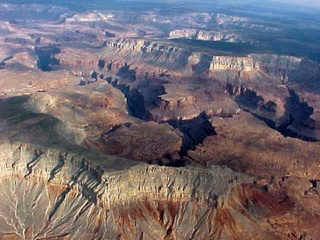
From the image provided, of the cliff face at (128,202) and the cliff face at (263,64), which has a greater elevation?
the cliff face at (128,202)

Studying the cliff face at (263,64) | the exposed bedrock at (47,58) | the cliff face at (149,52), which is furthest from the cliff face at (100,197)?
the cliff face at (149,52)

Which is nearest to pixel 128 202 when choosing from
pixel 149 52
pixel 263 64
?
pixel 149 52

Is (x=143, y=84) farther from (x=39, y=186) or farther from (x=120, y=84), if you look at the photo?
(x=39, y=186)

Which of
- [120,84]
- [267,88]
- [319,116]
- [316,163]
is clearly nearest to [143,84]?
[120,84]

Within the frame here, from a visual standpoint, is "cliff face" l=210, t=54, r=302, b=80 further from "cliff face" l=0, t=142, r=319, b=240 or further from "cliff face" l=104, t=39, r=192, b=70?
"cliff face" l=0, t=142, r=319, b=240

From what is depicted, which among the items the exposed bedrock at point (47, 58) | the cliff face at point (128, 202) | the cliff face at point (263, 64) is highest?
the cliff face at point (128, 202)

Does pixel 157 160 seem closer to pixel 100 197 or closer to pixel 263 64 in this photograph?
pixel 100 197

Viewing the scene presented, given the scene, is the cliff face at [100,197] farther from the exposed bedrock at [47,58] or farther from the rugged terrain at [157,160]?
the exposed bedrock at [47,58]

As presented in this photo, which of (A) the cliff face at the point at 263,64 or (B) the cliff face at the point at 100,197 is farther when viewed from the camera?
(A) the cliff face at the point at 263,64

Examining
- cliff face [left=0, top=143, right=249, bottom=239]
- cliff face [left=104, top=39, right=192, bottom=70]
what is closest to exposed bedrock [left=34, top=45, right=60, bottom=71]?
cliff face [left=104, top=39, right=192, bottom=70]

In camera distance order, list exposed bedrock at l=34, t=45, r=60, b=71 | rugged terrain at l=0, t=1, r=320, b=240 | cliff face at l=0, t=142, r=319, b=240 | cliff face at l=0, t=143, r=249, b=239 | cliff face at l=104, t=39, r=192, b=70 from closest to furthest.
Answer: cliff face at l=0, t=143, r=249, b=239, cliff face at l=0, t=142, r=319, b=240, rugged terrain at l=0, t=1, r=320, b=240, cliff face at l=104, t=39, r=192, b=70, exposed bedrock at l=34, t=45, r=60, b=71

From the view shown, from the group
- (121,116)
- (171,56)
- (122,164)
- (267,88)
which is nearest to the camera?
(122,164)
